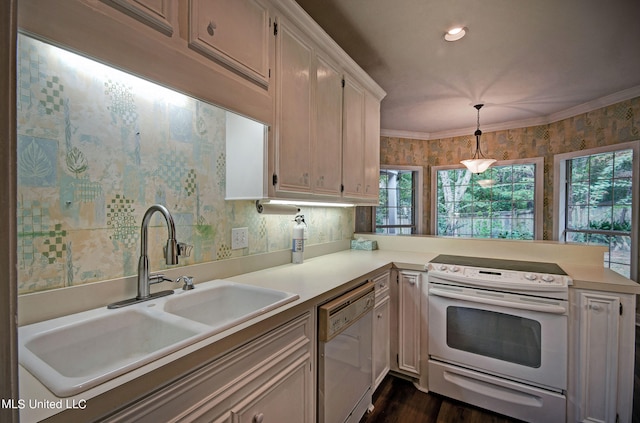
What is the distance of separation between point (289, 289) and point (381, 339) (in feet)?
3.48

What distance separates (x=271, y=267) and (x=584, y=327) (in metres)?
1.90

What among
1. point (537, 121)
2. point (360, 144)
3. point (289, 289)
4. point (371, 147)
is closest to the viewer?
point (289, 289)

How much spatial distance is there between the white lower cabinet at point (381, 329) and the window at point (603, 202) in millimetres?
3002

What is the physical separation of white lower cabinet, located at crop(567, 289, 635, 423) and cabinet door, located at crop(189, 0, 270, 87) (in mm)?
2180

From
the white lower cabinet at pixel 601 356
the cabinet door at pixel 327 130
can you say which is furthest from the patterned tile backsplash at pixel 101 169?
the white lower cabinet at pixel 601 356

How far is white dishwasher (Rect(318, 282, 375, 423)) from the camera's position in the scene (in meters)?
1.35

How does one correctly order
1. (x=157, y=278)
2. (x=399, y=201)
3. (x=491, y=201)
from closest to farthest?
(x=157, y=278) → (x=491, y=201) → (x=399, y=201)

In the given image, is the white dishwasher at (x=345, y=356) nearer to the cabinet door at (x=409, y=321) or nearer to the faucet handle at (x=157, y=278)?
the cabinet door at (x=409, y=321)

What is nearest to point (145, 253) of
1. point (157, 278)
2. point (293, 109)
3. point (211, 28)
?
point (157, 278)

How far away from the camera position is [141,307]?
106cm

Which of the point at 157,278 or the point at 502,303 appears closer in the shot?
the point at 157,278

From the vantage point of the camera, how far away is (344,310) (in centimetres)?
146

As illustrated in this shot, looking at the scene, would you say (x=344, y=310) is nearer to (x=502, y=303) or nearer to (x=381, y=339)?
(x=381, y=339)

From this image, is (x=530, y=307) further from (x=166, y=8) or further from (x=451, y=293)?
(x=166, y=8)
